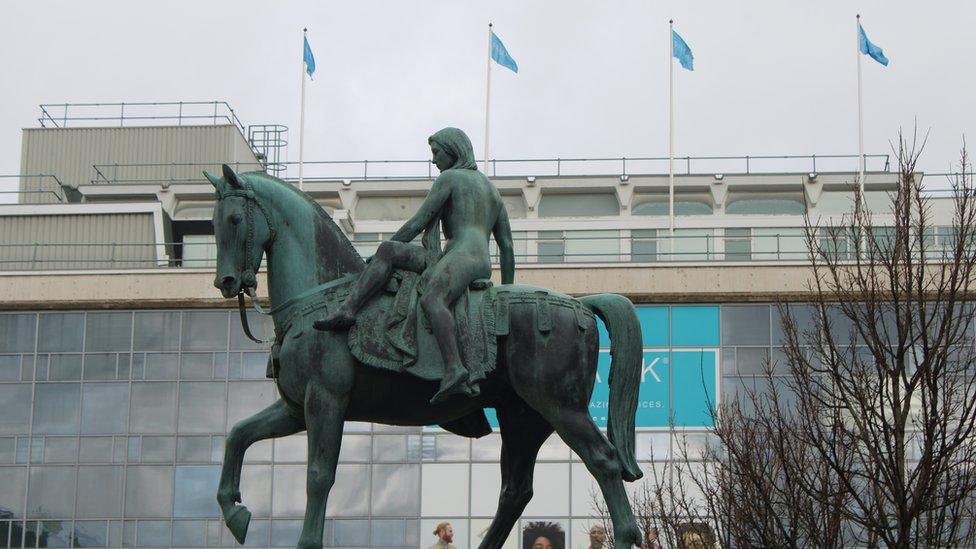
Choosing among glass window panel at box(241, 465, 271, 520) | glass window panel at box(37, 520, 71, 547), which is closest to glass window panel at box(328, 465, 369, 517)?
glass window panel at box(241, 465, 271, 520)

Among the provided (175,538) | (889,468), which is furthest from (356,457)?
(889,468)

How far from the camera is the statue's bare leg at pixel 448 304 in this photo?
15266 mm

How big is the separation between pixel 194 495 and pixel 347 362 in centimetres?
4265

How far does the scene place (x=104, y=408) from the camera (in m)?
57.8

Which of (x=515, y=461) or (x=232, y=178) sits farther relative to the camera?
(x=515, y=461)

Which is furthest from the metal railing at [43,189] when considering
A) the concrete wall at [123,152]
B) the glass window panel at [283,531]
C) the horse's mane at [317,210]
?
the horse's mane at [317,210]

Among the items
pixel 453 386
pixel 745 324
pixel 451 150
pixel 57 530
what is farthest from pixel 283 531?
pixel 453 386

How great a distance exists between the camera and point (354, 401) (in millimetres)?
15719

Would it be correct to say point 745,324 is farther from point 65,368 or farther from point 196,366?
point 65,368

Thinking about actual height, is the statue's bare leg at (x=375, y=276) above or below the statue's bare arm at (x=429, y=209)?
below

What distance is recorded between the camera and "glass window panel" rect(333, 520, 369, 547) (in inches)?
2212

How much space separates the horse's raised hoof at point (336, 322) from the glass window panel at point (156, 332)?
4371cm

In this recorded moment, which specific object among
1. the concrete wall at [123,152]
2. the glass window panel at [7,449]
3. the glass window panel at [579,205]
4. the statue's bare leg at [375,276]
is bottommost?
the glass window panel at [7,449]

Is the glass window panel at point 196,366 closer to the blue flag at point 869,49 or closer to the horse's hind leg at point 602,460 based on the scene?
the blue flag at point 869,49
